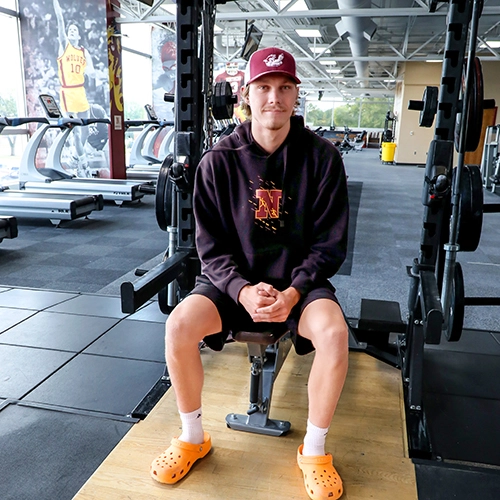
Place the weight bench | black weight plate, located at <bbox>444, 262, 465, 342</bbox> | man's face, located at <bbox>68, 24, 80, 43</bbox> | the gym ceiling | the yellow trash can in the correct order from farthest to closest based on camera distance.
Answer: the yellow trash can < man's face, located at <bbox>68, 24, 80, 43</bbox> < the gym ceiling < black weight plate, located at <bbox>444, 262, 465, 342</bbox> < the weight bench

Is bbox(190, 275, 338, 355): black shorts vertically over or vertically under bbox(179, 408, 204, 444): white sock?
over

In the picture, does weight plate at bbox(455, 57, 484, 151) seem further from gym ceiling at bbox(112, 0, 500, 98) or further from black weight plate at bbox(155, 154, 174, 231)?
gym ceiling at bbox(112, 0, 500, 98)

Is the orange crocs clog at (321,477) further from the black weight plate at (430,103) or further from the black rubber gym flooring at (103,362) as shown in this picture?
the black weight plate at (430,103)

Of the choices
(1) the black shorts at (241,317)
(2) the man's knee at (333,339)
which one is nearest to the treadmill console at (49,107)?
(1) the black shorts at (241,317)

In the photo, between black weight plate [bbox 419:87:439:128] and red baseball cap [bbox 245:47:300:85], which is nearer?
red baseball cap [bbox 245:47:300:85]

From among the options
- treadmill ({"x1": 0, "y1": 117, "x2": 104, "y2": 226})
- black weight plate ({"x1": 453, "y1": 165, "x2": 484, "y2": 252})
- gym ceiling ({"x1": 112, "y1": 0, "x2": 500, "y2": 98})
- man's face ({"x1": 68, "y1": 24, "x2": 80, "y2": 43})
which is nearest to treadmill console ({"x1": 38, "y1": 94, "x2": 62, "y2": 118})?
treadmill ({"x1": 0, "y1": 117, "x2": 104, "y2": 226})

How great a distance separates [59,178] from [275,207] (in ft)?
19.3

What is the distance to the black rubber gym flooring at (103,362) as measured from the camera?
5.18ft

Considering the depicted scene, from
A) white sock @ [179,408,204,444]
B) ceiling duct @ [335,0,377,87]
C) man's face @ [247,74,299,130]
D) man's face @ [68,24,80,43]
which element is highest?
ceiling duct @ [335,0,377,87]

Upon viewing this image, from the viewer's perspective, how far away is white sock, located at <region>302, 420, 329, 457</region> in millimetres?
1479

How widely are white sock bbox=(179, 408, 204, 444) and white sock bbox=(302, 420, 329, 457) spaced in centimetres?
35

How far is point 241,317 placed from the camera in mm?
1617

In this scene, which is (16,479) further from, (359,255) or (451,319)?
(359,255)

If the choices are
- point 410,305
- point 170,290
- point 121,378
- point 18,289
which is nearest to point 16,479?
point 121,378
